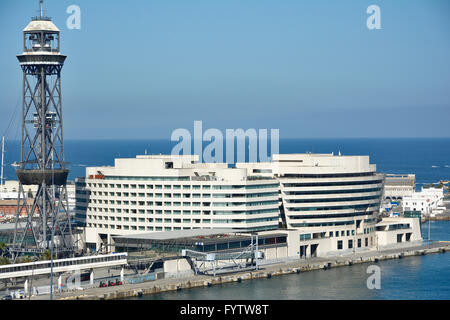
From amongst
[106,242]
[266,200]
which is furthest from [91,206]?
[266,200]

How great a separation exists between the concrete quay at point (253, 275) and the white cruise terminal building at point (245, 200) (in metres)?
3.17

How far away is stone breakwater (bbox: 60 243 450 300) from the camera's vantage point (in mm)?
77438

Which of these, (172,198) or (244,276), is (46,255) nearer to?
(172,198)

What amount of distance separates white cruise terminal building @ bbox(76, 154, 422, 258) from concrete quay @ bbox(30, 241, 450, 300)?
3170mm

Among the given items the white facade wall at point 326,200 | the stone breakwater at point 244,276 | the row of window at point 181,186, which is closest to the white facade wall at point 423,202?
the stone breakwater at point 244,276

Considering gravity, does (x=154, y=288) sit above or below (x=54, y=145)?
below

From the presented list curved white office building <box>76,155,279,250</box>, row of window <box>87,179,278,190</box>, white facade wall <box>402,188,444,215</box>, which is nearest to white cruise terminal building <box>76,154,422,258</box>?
row of window <box>87,179,278,190</box>

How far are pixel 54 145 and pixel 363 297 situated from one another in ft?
130

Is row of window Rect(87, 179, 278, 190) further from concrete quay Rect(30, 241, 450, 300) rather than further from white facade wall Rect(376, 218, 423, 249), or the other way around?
white facade wall Rect(376, 218, 423, 249)

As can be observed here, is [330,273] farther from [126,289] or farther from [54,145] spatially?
[54,145]

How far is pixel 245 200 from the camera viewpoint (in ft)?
323

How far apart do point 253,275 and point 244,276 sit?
1.21m

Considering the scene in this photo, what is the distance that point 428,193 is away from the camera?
527ft

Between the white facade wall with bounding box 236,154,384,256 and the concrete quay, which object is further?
the white facade wall with bounding box 236,154,384,256
